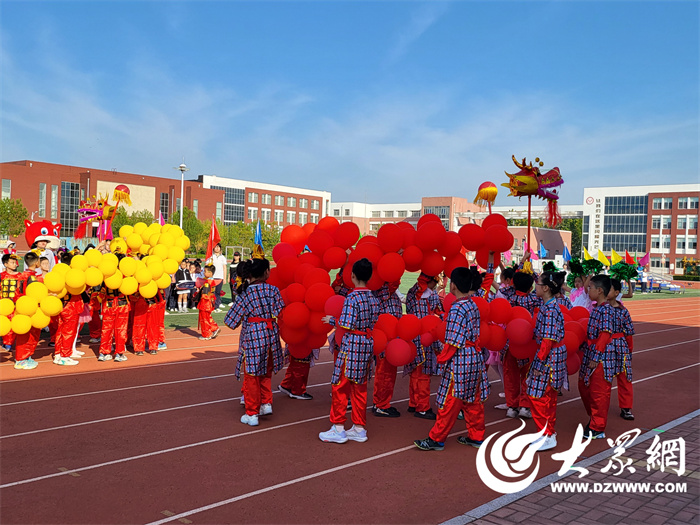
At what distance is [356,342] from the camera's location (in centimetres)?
571

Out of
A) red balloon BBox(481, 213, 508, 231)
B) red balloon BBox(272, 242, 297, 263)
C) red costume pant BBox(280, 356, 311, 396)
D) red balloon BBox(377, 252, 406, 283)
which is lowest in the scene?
red costume pant BBox(280, 356, 311, 396)

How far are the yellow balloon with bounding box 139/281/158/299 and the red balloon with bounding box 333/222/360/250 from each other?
390 centimetres

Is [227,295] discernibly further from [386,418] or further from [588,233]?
[588,233]

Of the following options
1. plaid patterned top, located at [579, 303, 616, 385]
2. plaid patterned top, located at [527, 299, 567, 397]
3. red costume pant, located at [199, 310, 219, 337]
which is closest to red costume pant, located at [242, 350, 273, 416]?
plaid patterned top, located at [527, 299, 567, 397]

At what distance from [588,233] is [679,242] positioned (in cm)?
1240

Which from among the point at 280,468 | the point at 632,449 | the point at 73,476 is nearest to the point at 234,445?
the point at 280,468

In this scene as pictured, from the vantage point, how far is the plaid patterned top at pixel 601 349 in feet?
20.2

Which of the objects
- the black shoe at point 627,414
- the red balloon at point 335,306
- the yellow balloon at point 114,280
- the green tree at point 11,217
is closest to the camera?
the red balloon at point 335,306

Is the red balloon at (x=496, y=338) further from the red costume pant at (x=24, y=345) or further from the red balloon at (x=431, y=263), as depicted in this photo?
the red costume pant at (x=24, y=345)

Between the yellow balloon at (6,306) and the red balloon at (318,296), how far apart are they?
4.82 metres

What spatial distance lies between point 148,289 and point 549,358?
A: 649cm

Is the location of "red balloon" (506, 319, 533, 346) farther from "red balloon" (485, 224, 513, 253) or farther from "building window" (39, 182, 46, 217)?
"building window" (39, 182, 46, 217)

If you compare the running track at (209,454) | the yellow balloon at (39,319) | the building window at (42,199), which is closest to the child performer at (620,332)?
the running track at (209,454)

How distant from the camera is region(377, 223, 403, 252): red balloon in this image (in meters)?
6.62
